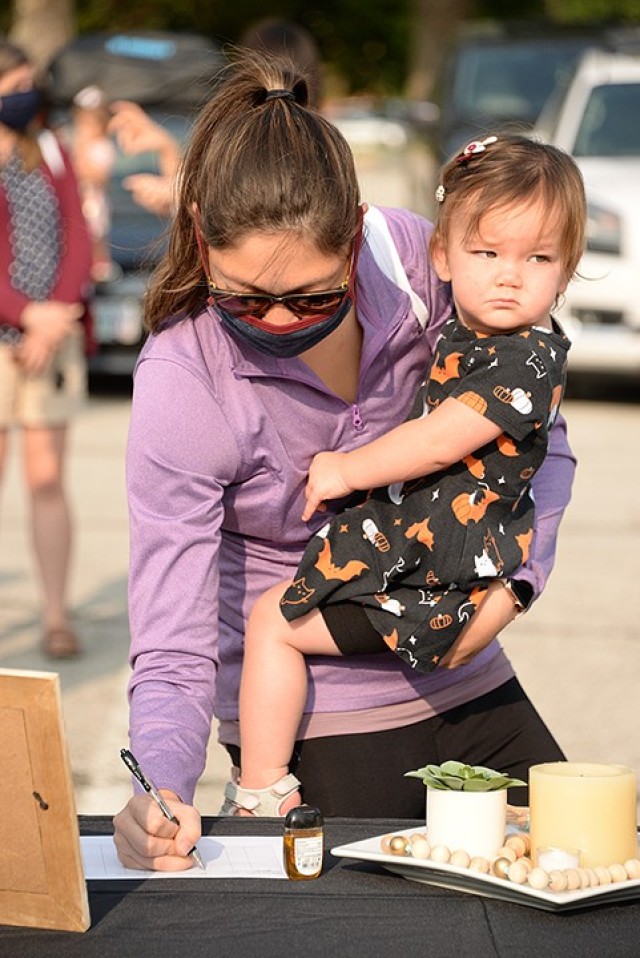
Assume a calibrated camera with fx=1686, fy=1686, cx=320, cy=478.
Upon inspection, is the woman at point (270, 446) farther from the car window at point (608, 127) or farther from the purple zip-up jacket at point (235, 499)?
the car window at point (608, 127)

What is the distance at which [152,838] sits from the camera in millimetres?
2111

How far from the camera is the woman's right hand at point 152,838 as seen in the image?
2.11 m

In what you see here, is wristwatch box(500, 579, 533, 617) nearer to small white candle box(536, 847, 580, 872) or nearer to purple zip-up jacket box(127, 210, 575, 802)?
purple zip-up jacket box(127, 210, 575, 802)

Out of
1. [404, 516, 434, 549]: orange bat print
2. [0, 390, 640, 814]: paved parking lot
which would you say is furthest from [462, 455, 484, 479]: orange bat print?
[0, 390, 640, 814]: paved parking lot

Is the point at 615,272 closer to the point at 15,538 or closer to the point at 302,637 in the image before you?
the point at 15,538

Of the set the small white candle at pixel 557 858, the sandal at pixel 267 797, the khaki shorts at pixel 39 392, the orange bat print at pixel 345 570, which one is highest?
the orange bat print at pixel 345 570

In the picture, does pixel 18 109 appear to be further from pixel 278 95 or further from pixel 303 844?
pixel 303 844

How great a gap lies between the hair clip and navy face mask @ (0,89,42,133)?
3.17m

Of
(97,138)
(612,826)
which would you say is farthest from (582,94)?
(612,826)

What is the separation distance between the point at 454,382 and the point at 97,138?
882 cm

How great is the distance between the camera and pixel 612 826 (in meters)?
2.08

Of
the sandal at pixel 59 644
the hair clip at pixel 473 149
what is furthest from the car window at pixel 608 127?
the hair clip at pixel 473 149

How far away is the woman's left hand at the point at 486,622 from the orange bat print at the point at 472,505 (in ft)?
0.42

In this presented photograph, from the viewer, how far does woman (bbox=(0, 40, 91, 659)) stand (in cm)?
557
